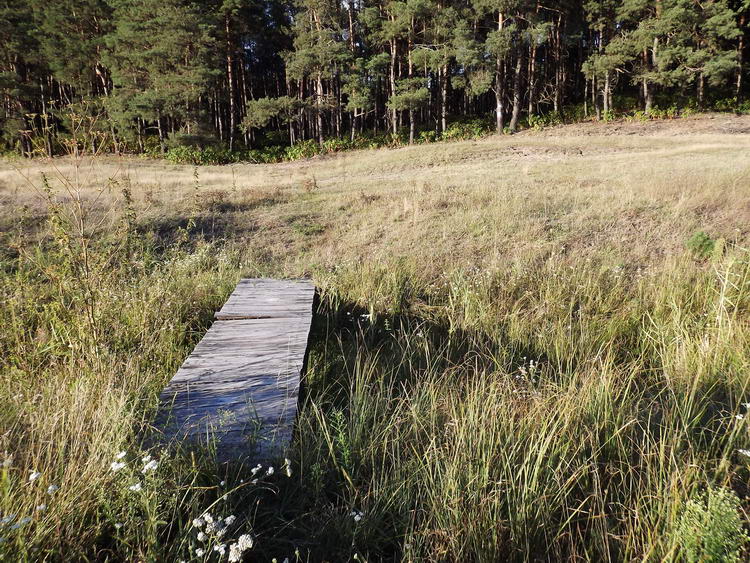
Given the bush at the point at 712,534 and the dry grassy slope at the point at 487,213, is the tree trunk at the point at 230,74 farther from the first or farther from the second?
the bush at the point at 712,534

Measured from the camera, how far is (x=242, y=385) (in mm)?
2232

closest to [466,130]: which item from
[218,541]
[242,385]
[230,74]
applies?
[230,74]

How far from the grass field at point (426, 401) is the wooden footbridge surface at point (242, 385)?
0.37 feet

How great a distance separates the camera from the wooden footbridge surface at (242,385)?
5.83 feet

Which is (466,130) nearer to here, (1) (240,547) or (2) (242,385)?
(2) (242,385)

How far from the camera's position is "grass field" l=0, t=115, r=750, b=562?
139 cm

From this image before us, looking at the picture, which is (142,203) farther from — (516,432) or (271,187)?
(516,432)

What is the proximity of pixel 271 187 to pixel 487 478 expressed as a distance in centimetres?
1253

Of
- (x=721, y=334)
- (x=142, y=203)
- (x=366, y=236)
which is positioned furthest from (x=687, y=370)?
(x=142, y=203)

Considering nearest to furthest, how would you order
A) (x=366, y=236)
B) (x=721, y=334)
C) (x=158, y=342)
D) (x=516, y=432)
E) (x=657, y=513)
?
1. (x=657, y=513)
2. (x=516, y=432)
3. (x=721, y=334)
4. (x=158, y=342)
5. (x=366, y=236)

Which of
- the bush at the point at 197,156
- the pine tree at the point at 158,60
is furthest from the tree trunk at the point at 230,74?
the pine tree at the point at 158,60

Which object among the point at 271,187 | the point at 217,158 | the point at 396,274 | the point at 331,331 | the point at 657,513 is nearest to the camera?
the point at 657,513

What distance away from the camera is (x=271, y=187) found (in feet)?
42.8

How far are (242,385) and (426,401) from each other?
3.12ft
